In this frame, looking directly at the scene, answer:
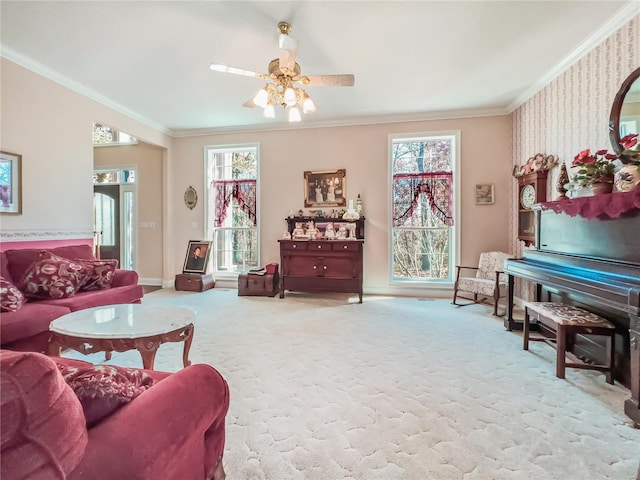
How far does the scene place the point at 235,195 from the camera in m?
5.57

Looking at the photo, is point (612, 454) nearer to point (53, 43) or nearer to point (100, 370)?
point (100, 370)

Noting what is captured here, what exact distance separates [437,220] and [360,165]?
1531 mm

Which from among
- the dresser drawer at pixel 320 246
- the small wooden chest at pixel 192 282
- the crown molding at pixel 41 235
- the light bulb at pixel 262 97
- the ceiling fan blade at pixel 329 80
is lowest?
the small wooden chest at pixel 192 282

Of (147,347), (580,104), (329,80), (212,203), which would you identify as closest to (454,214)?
(580,104)

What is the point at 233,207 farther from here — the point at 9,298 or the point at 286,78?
the point at 9,298

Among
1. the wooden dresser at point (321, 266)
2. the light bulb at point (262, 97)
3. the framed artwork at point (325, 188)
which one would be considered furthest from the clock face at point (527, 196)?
the light bulb at point (262, 97)

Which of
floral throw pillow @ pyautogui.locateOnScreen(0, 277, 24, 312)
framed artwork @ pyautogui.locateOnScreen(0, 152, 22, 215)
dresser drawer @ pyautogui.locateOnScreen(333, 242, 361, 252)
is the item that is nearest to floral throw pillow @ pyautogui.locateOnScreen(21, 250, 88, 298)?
floral throw pillow @ pyautogui.locateOnScreen(0, 277, 24, 312)

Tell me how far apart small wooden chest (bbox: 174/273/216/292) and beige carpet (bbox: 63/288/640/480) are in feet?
6.66

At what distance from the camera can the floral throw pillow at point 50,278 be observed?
8.71 ft

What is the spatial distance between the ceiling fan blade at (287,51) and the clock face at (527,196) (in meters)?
3.30

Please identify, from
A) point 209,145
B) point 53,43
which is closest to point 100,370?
point 53,43

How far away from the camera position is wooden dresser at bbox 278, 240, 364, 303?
4.55m

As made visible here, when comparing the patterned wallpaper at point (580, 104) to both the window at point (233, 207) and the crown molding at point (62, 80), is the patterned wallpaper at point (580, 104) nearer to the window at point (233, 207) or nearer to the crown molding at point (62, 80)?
the window at point (233, 207)

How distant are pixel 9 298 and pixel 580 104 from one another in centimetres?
536
